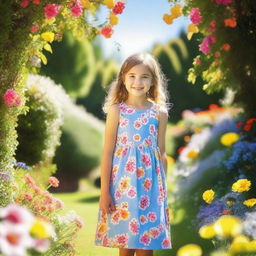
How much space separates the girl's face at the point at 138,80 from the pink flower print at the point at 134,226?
886mm

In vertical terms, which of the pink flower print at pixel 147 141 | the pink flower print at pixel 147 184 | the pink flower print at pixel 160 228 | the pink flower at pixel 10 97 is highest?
the pink flower at pixel 10 97

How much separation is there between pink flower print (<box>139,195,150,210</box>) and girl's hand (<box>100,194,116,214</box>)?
188 mm

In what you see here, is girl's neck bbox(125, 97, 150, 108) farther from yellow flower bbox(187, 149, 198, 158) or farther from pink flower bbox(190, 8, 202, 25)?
yellow flower bbox(187, 149, 198, 158)

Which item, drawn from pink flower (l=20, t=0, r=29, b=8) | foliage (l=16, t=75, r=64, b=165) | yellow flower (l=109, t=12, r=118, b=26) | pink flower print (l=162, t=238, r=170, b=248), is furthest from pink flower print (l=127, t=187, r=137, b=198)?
foliage (l=16, t=75, r=64, b=165)

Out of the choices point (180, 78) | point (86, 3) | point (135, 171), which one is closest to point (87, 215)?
point (86, 3)

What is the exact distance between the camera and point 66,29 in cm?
579

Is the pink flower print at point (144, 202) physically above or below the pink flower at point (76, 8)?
below

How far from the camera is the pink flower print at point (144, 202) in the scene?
149 inches

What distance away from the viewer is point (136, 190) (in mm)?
3777

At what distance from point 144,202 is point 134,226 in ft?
0.59

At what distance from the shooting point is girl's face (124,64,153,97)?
385cm

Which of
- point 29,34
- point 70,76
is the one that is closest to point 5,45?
point 29,34

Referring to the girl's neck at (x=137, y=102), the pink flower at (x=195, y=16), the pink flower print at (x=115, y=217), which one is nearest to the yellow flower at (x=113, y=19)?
the pink flower at (x=195, y=16)

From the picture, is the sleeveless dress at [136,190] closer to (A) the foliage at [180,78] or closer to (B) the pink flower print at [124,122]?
(B) the pink flower print at [124,122]
